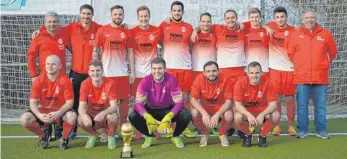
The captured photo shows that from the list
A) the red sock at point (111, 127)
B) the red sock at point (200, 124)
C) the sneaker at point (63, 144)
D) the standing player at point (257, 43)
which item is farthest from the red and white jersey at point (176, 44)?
the sneaker at point (63, 144)

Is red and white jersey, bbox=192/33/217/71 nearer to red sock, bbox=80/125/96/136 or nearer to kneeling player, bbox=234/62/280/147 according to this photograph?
kneeling player, bbox=234/62/280/147

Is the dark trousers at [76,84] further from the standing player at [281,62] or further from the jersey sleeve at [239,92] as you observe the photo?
the standing player at [281,62]

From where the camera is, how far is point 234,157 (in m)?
4.10

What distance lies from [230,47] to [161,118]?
136 centimetres

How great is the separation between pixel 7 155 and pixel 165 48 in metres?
2.18

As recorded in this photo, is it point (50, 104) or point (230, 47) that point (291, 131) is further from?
point (50, 104)

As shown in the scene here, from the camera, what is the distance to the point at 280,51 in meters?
5.42

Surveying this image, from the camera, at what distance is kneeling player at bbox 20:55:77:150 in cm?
450

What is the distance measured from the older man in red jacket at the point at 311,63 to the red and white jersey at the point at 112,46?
1.97 meters

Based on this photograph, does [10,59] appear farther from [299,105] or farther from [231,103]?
[299,105]

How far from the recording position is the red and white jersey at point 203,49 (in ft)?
17.6

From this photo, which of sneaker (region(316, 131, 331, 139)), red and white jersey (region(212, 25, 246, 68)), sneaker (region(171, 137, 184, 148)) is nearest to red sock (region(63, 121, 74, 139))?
sneaker (region(171, 137, 184, 148))

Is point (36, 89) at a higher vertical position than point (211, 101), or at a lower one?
higher

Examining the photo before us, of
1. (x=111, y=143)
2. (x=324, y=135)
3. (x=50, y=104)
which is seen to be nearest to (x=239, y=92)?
(x=324, y=135)
